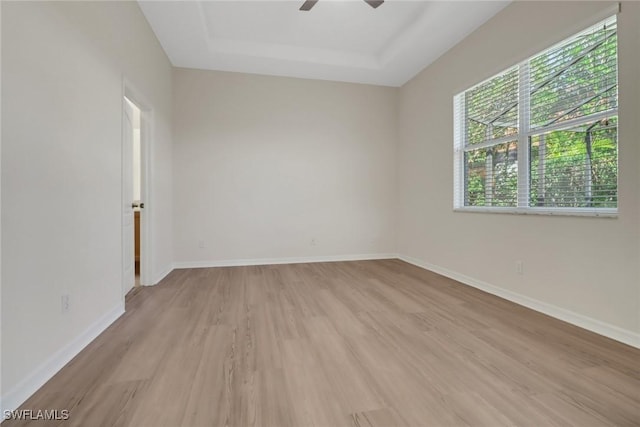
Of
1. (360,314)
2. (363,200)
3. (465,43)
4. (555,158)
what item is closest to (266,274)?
(360,314)

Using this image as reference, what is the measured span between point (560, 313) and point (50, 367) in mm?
3499

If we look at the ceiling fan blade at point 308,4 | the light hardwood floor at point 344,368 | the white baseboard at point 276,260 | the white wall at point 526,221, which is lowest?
the light hardwood floor at point 344,368

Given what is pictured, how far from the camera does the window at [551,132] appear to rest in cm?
205

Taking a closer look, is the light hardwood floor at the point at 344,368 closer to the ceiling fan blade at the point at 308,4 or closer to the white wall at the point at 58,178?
the white wall at the point at 58,178

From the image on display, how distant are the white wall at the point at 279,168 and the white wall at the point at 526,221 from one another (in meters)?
0.61

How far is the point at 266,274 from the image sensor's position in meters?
3.74

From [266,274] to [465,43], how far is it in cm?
377

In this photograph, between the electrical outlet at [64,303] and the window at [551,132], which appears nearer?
the electrical outlet at [64,303]

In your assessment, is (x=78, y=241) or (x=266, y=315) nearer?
(x=78, y=241)

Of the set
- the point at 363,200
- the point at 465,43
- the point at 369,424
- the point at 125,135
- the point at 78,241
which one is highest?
the point at 465,43

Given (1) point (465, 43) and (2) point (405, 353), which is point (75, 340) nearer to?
(2) point (405, 353)

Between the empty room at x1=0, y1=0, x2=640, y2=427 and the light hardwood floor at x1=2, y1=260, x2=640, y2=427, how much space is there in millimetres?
14

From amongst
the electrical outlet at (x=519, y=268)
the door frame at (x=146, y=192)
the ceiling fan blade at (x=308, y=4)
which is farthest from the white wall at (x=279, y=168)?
the electrical outlet at (x=519, y=268)

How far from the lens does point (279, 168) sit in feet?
14.4
